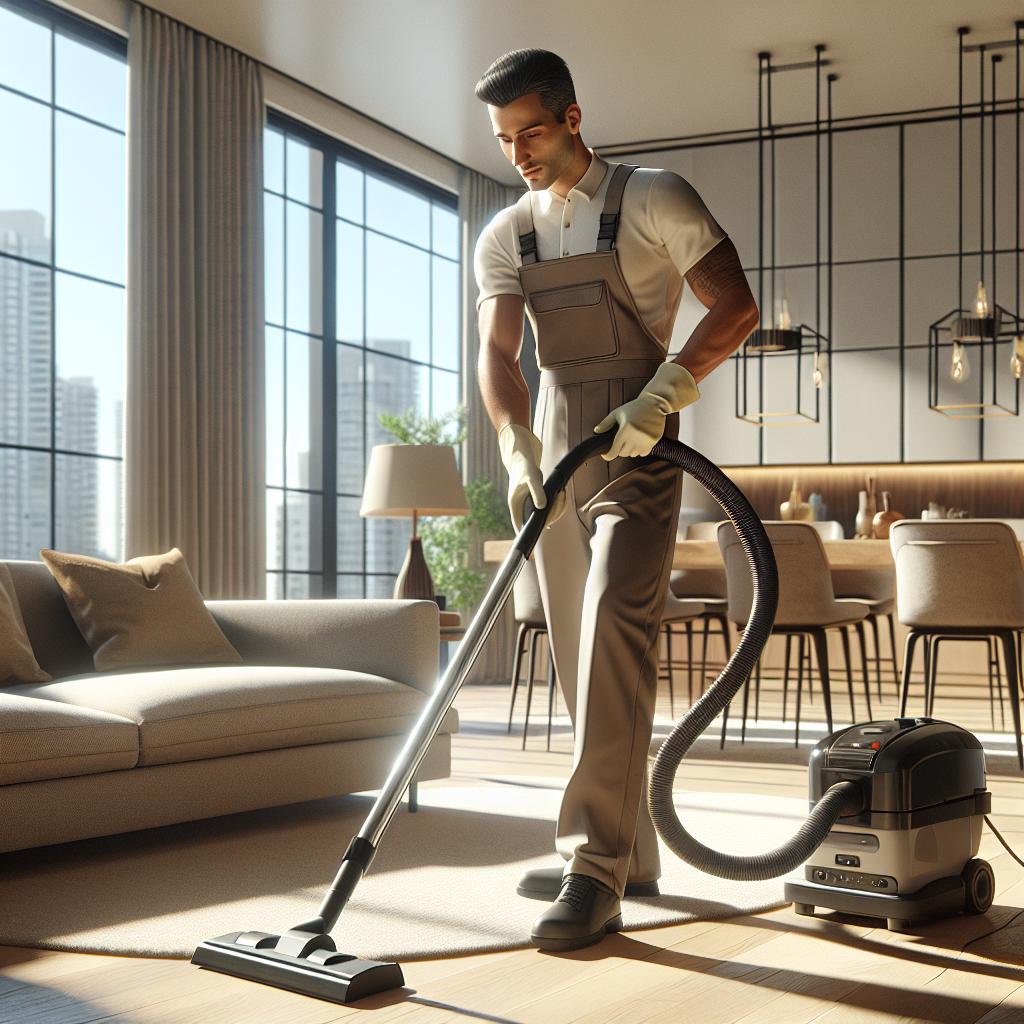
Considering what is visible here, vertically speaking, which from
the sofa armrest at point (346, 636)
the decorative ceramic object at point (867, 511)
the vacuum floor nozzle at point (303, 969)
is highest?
the decorative ceramic object at point (867, 511)

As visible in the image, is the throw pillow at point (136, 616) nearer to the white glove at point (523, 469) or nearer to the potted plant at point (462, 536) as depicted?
the white glove at point (523, 469)

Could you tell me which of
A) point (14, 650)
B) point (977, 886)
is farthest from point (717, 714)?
point (14, 650)

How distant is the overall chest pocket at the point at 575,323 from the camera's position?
85.1 inches

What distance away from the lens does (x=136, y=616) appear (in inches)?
129

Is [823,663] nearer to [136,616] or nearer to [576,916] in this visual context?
[136,616]

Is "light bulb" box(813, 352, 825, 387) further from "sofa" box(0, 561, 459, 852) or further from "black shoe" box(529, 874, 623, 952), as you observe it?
"black shoe" box(529, 874, 623, 952)

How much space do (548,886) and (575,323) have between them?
3.39ft

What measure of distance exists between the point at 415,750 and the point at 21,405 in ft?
13.3

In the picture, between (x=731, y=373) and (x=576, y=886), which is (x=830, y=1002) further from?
(x=731, y=373)

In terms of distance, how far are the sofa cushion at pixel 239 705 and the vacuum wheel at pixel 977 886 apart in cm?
149

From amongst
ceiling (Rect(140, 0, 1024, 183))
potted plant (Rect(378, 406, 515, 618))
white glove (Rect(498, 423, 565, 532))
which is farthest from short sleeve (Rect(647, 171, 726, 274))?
potted plant (Rect(378, 406, 515, 618))

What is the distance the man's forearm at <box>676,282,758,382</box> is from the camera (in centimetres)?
211

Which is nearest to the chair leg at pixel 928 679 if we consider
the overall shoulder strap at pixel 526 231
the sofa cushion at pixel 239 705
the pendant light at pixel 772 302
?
the sofa cushion at pixel 239 705

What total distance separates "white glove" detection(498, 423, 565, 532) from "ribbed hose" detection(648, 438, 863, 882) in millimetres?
203
